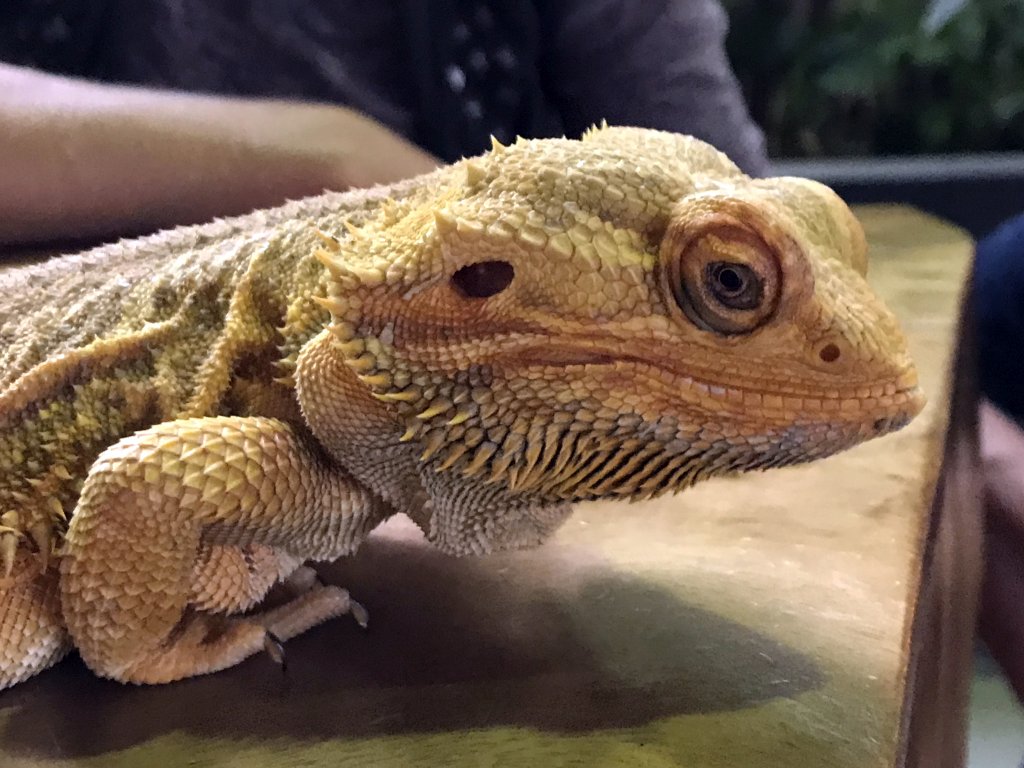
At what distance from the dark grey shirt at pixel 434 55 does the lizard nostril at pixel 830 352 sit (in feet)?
4.87

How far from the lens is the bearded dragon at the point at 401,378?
90 cm

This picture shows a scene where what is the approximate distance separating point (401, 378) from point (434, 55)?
1462 millimetres

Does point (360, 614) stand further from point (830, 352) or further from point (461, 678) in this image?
point (830, 352)

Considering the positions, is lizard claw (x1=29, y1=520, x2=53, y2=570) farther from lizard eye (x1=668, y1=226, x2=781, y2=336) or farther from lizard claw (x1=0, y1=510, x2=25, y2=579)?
lizard eye (x1=668, y1=226, x2=781, y2=336)

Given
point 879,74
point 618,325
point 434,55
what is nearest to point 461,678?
point 618,325

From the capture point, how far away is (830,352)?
2.92ft

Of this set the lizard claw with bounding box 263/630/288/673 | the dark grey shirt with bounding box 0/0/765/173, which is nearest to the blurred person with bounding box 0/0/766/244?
the dark grey shirt with bounding box 0/0/765/173

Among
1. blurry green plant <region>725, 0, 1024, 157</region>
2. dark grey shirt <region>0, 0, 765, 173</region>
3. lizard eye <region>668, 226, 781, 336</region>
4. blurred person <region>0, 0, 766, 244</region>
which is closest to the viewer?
lizard eye <region>668, 226, 781, 336</region>

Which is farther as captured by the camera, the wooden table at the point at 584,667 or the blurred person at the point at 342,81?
the blurred person at the point at 342,81

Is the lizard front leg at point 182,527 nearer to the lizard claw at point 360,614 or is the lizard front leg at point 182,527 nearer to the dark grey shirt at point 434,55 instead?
the lizard claw at point 360,614

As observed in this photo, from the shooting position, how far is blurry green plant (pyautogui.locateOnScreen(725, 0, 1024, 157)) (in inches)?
135

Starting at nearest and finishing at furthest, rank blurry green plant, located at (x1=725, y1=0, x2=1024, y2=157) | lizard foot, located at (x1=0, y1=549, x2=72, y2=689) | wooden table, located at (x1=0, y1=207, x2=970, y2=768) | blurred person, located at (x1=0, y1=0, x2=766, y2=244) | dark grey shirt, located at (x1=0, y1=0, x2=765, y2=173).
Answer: wooden table, located at (x1=0, y1=207, x2=970, y2=768)
lizard foot, located at (x1=0, y1=549, x2=72, y2=689)
blurred person, located at (x1=0, y1=0, x2=766, y2=244)
dark grey shirt, located at (x1=0, y1=0, x2=765, y2=173)
blurry green plant, located at (x1=725, y1=0, x2=1024, y2=157)

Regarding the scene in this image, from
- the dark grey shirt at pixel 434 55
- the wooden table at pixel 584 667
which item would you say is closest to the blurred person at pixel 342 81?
the dark grey shirt at pixel 434 55

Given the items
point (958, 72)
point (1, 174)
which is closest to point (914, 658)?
point (1, 174)
